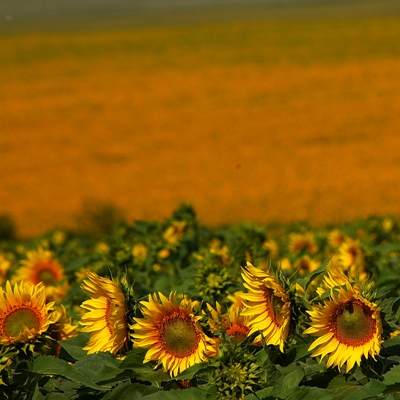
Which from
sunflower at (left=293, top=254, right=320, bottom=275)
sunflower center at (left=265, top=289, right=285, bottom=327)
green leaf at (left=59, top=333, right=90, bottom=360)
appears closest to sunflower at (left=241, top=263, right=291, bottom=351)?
sunflower center at (left=265, top=289, right=285, bottom=327)

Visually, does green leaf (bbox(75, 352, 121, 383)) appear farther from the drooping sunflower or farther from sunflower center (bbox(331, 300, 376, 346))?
the drooping sunflower

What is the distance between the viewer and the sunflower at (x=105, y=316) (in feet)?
7.29

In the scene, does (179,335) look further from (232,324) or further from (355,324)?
(355,324)

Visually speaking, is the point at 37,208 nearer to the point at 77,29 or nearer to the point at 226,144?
the point at 226,144

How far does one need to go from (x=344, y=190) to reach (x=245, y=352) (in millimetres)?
14678

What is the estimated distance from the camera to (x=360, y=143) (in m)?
20.7

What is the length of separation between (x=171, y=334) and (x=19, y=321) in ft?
1.35

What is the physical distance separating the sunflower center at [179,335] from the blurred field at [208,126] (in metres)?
12.6

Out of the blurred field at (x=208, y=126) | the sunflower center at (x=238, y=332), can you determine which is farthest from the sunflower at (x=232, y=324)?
the blurred field at (x=208, y=126)

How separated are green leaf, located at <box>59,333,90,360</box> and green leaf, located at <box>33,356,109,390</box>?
4.9 inches

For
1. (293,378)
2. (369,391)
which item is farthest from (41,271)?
(369,391)

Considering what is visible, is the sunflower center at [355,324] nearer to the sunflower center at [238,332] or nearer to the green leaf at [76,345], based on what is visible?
the sunflower center at [238,332]

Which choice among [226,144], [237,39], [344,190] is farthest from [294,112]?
[237,39]

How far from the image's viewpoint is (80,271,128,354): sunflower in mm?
2223
